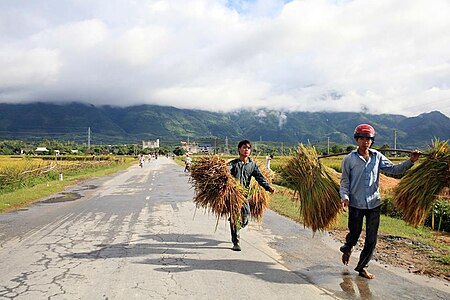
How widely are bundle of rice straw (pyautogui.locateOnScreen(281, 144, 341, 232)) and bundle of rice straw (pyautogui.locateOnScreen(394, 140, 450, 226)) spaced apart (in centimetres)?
106

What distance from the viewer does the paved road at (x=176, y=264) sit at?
206 inches

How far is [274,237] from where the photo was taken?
9031 mm

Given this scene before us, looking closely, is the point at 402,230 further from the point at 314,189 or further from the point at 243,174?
the point at 243,174

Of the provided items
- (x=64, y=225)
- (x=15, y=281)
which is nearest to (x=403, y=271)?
(x=15, y=281)

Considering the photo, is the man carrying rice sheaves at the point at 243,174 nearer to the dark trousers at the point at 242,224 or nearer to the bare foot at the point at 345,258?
the dark trousers at the point at 242,224

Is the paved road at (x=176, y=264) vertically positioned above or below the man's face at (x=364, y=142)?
below

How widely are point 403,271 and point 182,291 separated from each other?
3.41 meters

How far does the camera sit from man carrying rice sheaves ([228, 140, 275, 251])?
300 inches

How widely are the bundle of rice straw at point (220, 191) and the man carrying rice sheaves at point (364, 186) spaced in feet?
6.70

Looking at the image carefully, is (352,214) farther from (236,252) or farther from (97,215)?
(97,215)

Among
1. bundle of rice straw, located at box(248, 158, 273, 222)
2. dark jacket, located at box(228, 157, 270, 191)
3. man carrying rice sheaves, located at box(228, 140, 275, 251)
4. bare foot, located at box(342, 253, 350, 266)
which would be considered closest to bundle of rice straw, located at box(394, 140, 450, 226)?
bare foot, located at box(342, 253, 350, 266)

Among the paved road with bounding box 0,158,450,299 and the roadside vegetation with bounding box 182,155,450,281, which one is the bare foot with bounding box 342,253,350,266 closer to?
the paved road with bounding box 0,158,450,299

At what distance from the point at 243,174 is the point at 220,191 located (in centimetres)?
70

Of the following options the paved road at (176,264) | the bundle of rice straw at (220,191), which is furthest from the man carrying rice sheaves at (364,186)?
the bundle of rice straw at (220,191)
